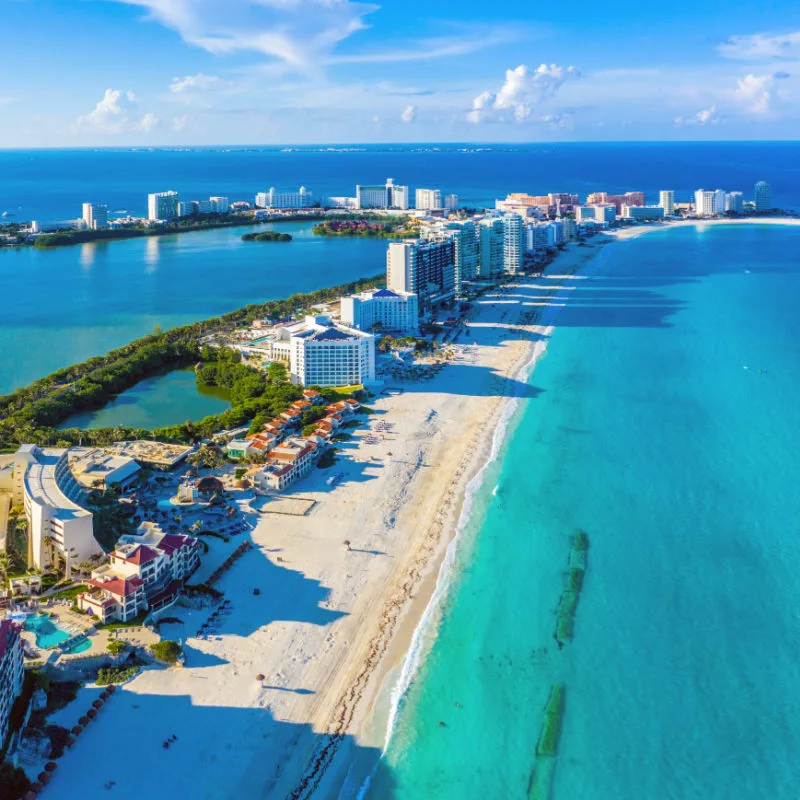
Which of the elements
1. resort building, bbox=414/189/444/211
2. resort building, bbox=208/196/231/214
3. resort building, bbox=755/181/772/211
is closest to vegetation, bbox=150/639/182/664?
resort building, bbox=414/189/444/211

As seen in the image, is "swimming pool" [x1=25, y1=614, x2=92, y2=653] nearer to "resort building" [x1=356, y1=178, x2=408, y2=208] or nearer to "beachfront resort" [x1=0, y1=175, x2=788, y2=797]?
"beachfront resort" [x1=0, y1=175, x2=788, y2=797]

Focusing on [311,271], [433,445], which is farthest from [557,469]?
[311,271]

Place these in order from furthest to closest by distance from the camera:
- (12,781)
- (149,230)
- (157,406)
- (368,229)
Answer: (368,229)
(149,230)
(157,406)
(12,781)

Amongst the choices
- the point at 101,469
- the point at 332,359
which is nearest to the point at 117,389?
the point at 332,359

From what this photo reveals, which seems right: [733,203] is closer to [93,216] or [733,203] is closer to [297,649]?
[93,216]

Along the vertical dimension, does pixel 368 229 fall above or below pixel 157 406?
above

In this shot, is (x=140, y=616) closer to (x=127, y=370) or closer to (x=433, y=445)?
(x=433, y=445)

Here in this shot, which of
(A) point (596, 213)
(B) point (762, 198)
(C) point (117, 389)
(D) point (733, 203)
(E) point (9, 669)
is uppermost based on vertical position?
(B) point (762, 198)

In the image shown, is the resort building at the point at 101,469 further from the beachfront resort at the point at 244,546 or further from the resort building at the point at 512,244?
the resort building at the point at 512,244
